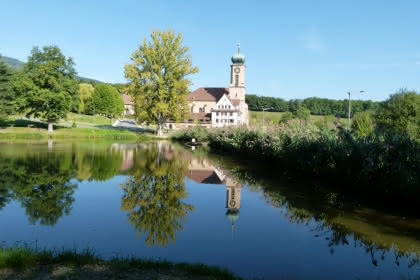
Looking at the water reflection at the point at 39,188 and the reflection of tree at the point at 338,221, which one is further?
the water reflection at the point at 39,188

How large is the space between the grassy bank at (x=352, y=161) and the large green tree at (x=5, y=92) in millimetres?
37831

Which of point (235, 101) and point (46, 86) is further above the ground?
point (235, 101)

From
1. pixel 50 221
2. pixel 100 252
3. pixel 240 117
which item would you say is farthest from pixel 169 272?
pixel 240 117

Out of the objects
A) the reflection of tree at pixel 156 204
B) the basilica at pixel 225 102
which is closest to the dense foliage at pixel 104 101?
the basilica at pixel 225 102

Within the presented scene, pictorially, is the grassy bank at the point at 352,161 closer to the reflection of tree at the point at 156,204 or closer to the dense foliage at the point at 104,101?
the reflection of tree at the point at 156,204

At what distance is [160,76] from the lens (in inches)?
1879

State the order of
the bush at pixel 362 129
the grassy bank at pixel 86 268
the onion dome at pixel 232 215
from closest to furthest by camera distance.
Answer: the grassy bank at pixel 86 268
the onion dome at pixel 232 215
the bush at pixel 362 129

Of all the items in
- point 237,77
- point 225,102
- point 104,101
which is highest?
point 237,77

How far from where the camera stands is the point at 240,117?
9038 cm

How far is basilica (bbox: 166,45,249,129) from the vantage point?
87562mm

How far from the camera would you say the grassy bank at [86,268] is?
4737 mm

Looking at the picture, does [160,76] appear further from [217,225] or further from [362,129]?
[217,225]

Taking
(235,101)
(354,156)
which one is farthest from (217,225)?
(235,101)

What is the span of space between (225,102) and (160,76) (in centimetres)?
4165
